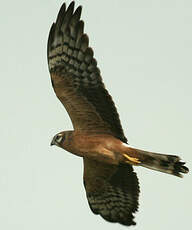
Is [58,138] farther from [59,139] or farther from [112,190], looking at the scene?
[112,190]

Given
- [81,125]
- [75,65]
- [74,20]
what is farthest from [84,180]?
[74,20]

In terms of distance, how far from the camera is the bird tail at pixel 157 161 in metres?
10.2

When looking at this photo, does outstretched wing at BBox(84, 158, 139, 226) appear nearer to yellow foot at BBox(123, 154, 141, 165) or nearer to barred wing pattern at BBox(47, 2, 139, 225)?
barred wing pattern at BBox(47, 2, 139, 225)

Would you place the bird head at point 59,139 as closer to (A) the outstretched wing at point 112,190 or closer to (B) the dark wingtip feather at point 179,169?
(A) the outstretched wing at point 112,190

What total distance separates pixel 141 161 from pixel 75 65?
6.97 ft

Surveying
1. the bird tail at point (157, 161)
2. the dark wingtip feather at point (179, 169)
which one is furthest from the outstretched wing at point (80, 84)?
the dark wingtip feather at point (179, 169)

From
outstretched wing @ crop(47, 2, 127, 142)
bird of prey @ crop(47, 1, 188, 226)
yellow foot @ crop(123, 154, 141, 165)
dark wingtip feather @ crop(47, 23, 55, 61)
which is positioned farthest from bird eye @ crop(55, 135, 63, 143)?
dark wingtip feather @ crop(47, 23, 55, 61)

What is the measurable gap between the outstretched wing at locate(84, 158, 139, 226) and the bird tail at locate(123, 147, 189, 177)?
2.49 ft

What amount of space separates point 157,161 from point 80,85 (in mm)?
1941

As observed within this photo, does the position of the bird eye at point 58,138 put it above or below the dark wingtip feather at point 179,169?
above

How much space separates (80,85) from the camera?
10.7 meters

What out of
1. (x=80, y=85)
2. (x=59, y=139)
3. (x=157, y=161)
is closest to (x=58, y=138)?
(x=59, y=139)

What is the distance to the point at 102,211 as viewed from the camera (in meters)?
12.0

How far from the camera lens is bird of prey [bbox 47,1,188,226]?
1034 centimetres
